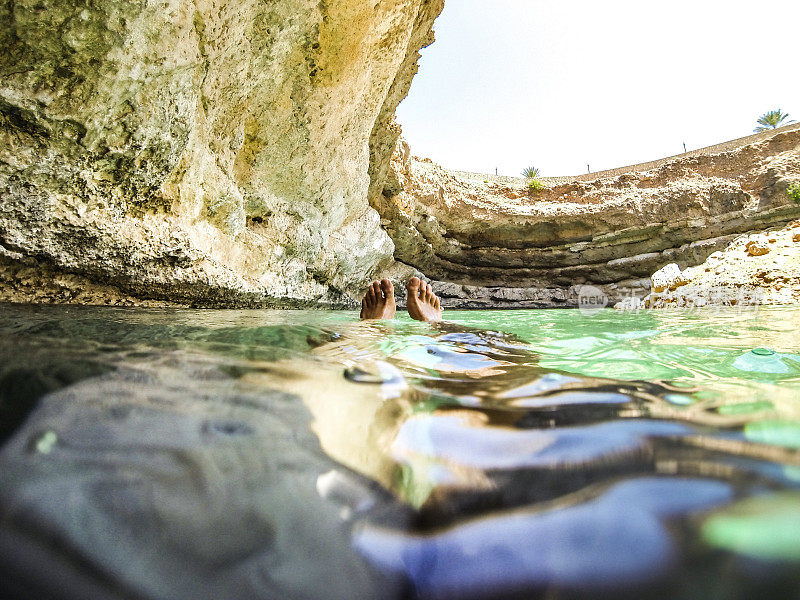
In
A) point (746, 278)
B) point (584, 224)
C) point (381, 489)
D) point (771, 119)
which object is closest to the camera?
point (381, 489)

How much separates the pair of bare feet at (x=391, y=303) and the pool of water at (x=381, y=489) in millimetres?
2408

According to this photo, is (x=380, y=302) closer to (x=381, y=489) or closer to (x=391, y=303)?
(x=391, y=303)

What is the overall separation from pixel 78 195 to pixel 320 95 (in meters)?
2.05

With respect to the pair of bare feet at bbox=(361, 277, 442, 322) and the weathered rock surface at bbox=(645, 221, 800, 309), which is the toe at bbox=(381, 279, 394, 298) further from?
the weathered rock surface at bbox=(645, 221, 800, 309)

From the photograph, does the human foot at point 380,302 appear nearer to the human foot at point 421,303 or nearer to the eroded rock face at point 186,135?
the human foot at point 421,303

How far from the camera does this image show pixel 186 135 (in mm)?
2002

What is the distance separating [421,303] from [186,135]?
207 centimetres

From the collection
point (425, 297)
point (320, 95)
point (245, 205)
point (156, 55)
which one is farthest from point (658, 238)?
point (156, 55)

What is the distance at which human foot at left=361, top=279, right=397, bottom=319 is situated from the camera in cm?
304

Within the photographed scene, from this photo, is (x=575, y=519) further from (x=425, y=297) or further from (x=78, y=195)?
(x=425, y=297)

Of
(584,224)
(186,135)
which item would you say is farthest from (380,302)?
(584,224)

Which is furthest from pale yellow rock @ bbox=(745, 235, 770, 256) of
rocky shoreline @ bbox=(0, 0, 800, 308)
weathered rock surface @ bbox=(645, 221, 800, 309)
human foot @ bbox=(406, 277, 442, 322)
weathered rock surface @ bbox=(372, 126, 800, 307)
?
weathered rock surface @ bbox=(372, 126, 800, 307)

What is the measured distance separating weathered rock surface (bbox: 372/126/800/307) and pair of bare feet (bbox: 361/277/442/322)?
127 inches

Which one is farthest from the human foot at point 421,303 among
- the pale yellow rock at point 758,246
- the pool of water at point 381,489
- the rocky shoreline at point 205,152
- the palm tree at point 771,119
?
the palm tree at point 771,119
